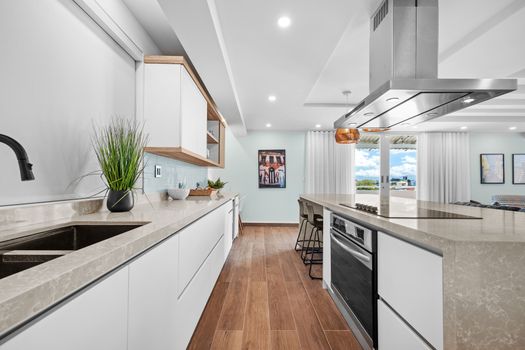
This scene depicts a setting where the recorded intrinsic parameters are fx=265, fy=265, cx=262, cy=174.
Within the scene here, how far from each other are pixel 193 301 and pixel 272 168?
5263 millimetres

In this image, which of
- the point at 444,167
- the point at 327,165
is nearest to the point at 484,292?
the point at 327,165

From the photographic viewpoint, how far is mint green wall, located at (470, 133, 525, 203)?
23.1 feet

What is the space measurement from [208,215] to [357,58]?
2356mm

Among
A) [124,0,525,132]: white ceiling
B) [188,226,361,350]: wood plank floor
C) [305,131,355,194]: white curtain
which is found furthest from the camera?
[305,131,355,194]: white curtain

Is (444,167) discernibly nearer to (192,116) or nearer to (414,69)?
(414,69)

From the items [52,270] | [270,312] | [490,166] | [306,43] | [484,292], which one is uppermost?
[306,43]

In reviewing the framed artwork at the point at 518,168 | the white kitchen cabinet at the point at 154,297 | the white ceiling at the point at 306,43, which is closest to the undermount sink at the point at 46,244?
the white kitchen cabinet at the point at 154,297

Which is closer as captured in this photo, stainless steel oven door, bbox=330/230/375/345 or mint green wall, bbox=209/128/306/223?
stainless steel oven door, bbox=330/230/375/345

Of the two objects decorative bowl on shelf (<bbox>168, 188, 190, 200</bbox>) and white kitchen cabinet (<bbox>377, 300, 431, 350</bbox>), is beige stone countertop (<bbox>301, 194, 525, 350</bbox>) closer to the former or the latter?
white kitchen cabinet (<bbox>377, 300, 431, 350</bbox>)

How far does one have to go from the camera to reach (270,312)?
7.09ft

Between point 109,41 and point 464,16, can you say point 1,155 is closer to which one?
point 109,41

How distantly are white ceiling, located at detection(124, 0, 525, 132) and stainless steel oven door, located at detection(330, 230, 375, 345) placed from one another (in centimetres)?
173

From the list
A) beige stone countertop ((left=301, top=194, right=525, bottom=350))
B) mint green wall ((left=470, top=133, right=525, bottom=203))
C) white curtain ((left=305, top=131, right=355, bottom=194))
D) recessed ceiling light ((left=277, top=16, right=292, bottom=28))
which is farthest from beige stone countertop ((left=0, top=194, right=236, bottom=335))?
mint green wall ((left=470, top=133, right=525, bottom=203))

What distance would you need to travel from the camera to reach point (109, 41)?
1.88 meters
